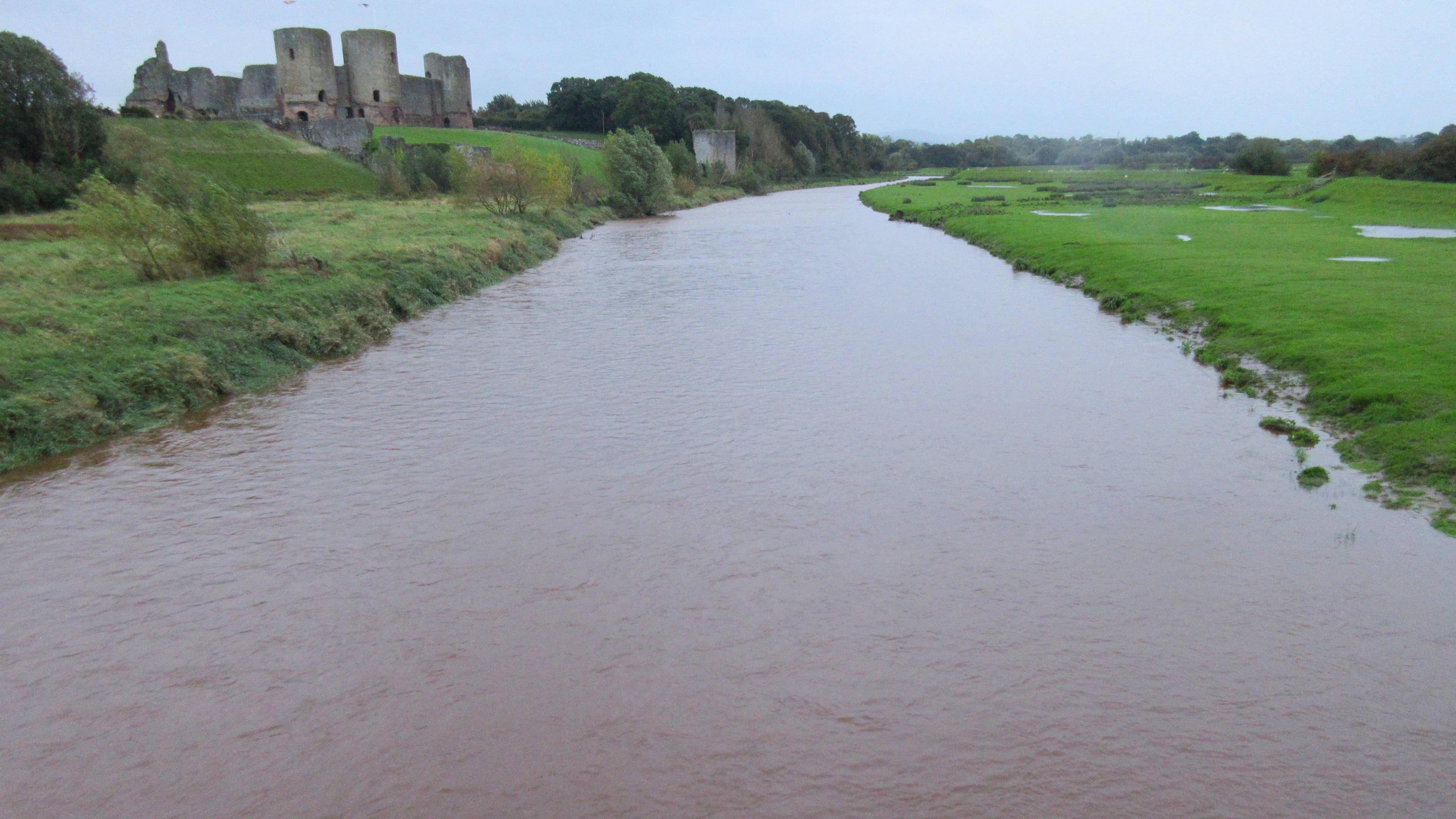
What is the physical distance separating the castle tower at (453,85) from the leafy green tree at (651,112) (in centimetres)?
2019

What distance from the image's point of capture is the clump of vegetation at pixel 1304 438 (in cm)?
1031

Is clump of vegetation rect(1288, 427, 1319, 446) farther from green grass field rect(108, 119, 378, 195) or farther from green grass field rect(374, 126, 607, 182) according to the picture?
green grass field rect(374, 126, 607, 182)

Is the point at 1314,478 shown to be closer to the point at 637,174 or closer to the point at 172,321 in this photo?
the point at 172,321

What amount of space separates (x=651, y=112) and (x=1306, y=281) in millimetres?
74576

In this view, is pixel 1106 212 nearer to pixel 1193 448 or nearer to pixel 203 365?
pixel 1193 448

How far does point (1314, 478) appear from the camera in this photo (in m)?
9.20

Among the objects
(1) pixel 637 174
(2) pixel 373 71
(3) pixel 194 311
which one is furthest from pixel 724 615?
(2) pixel 373 71

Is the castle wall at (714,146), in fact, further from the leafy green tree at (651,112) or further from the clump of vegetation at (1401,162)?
the clump of vegetation at (1401,162)

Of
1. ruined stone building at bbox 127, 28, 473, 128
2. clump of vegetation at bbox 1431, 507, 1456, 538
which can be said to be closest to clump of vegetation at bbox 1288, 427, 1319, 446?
clump of vegetation at bbox 1431, 507, 1456, 538

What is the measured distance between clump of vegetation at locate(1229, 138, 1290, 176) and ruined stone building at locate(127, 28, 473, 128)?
55.5 meters

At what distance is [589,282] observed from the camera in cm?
2470

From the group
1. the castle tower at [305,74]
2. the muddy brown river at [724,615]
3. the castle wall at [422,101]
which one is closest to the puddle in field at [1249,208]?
the muddy brown river at [724,615]

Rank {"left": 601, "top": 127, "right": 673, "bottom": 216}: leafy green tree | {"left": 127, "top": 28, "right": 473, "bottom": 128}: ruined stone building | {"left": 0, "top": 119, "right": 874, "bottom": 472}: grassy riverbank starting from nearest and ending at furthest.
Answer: {"left": 0, "top": 119, "right": 874, "bottom": 472}: grassy riverbank
{"left": 601, "top": 127, "right": 673, "bottom": 216}: leafy green tree
{"left": 127, "top": 28, "right": 473, "bottom": 128}: ruined stone building

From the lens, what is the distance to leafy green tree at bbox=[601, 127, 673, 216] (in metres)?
47.0
